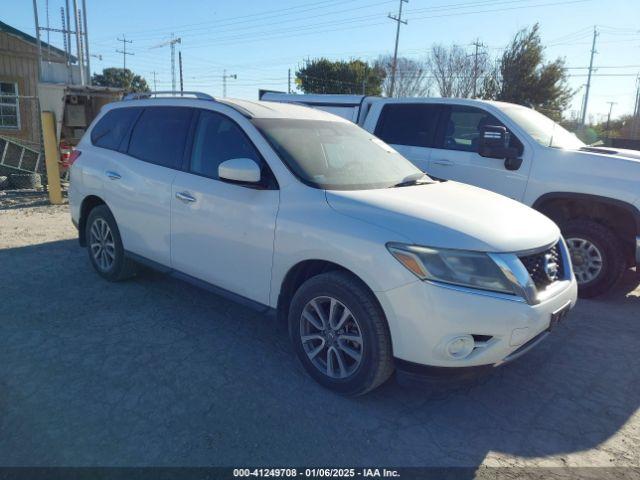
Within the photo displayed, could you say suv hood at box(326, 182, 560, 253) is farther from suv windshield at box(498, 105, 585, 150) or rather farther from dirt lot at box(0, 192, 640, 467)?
suv windshield at box(498, 105, 585, 150)

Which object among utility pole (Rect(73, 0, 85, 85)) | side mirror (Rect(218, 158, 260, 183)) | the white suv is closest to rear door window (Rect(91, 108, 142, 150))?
the white suv

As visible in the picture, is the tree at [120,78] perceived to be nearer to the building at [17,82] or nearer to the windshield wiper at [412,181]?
the building at [17,82]

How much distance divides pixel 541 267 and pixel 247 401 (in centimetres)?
204

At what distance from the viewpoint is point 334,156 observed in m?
3.88

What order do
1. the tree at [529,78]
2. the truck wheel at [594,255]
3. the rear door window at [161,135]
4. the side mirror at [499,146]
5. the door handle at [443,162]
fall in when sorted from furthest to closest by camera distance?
1. the tree at [529,78]
2. the door handle at [443,162]
3. the side mirror at [499,146]
4. the truck wheel at [594,255]
5. the rear door window at [161,135]

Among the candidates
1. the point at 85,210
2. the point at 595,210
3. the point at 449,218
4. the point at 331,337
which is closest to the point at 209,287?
the point at 331,337

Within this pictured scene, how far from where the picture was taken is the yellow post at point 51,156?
930 centimetres

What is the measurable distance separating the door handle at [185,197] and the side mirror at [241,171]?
0.58 m

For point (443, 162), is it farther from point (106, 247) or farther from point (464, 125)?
point (106, 247)

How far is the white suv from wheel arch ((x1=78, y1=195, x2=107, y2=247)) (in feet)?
1.31

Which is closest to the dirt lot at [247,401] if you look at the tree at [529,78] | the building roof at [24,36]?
the building roof at [24,36]

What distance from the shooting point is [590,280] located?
534 centimetres

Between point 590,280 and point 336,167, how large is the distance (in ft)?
10.9

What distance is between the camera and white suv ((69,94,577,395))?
111 inches
